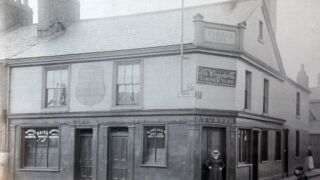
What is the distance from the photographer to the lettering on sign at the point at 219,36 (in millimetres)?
17359

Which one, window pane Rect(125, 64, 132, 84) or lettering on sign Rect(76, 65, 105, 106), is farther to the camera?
lettering on sign Rect(76, 65, 105, 106)

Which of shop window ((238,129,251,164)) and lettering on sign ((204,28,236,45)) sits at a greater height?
lettering on sign ((204,28,236,45))

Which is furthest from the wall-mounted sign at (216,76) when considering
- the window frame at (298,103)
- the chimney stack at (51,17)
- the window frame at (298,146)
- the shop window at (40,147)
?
the window frame at (298,146)

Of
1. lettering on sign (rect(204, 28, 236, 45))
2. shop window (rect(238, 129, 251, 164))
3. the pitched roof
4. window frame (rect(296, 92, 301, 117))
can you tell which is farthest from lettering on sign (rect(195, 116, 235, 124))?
window frame (rect(296, 92, 301, 117))

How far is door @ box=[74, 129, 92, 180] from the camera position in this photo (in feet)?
63.4

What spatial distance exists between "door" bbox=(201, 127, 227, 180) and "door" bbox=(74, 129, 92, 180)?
512 cm

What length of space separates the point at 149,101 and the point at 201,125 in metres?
2.35

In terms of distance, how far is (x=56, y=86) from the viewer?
66.4 feet

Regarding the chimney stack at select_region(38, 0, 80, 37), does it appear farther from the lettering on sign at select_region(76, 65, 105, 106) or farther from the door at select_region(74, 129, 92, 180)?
the door at select_region(74, 129, 92, 180)

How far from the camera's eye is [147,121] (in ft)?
58.5

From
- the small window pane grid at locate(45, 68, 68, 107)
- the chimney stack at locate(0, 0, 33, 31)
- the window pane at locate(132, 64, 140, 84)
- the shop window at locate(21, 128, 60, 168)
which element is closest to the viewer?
the window pane at locate(132, 64, 140, 84)

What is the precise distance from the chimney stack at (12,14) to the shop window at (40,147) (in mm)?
9159

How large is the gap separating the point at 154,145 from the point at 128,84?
8.97 feet

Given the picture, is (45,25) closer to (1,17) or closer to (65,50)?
(65,50)
